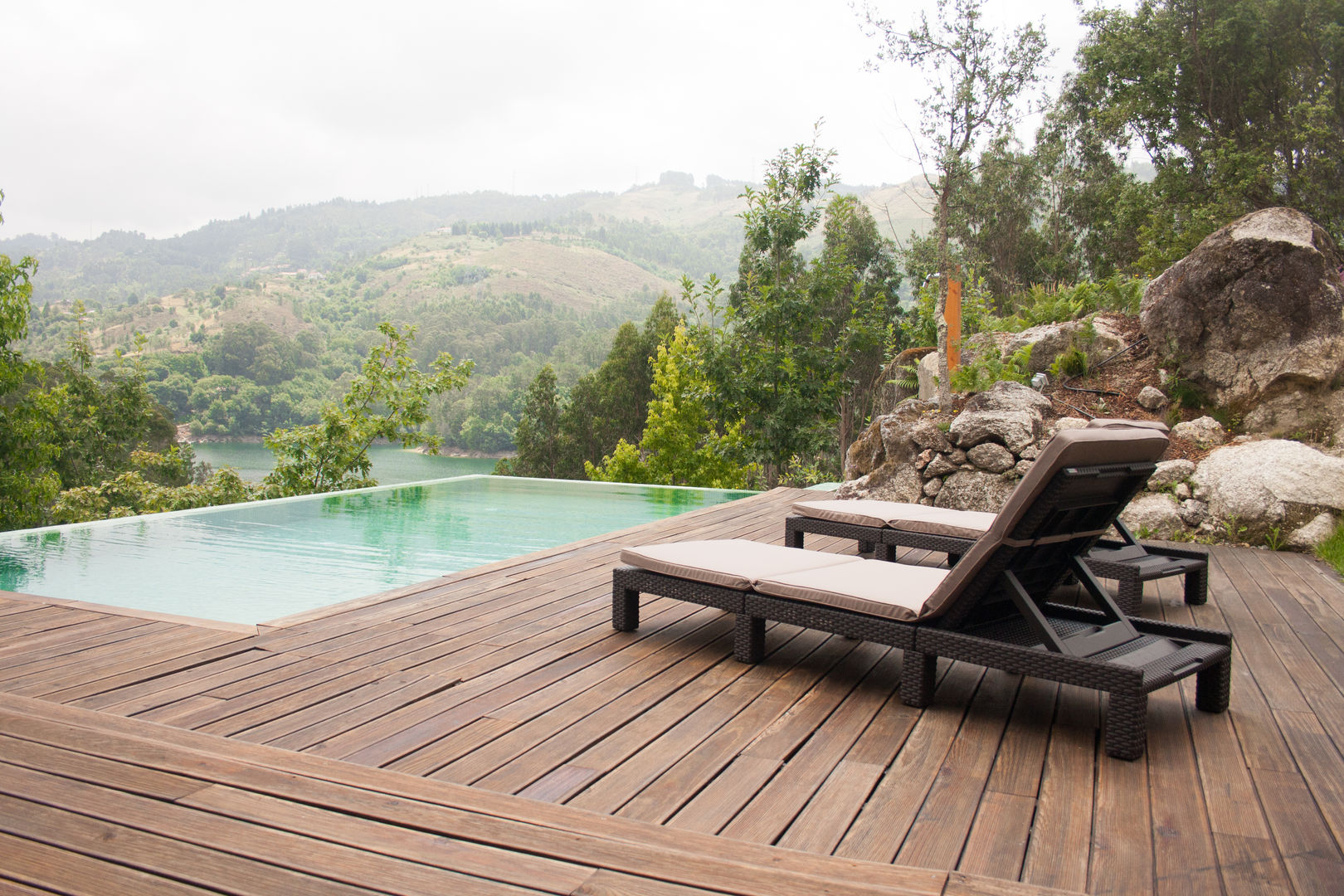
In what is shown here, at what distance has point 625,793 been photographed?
1.89 meters

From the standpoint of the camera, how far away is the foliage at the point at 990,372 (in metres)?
7.54

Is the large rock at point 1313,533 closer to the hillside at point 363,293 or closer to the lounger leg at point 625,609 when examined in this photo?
the lounger leg at point 625,609

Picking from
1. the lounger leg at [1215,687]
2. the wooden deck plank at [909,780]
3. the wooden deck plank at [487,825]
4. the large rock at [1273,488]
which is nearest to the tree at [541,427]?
the large rock at [1273,488]

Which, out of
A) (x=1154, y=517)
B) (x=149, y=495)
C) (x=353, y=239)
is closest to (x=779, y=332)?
(x=1154, y=517)

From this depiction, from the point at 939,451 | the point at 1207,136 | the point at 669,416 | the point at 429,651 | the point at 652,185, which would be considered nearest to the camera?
the point at 429,651

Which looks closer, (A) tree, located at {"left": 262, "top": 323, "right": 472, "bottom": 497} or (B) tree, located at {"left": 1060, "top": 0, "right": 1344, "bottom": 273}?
(A) tree, located at {"left": 262, "top": 323, "right": 472, "bottom": 497}

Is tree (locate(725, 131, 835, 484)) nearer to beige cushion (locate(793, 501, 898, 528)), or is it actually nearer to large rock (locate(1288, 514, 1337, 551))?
large rock (locate(1288, 514, 1337, 551))

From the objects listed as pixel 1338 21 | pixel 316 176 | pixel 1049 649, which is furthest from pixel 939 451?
pixel 316 176

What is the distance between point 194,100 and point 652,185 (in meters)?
52.0

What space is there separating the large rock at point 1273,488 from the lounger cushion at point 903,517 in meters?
2.09

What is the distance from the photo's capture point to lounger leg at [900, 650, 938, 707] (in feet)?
8.14

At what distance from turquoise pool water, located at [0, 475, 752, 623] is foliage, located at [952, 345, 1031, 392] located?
2395 millimetres

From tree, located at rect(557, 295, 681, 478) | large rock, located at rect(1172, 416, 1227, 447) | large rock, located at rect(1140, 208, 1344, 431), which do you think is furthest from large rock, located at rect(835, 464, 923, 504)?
tree, located at rect(557, 295, 681, 478)

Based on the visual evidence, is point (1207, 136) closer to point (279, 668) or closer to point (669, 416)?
point (669, 416)
